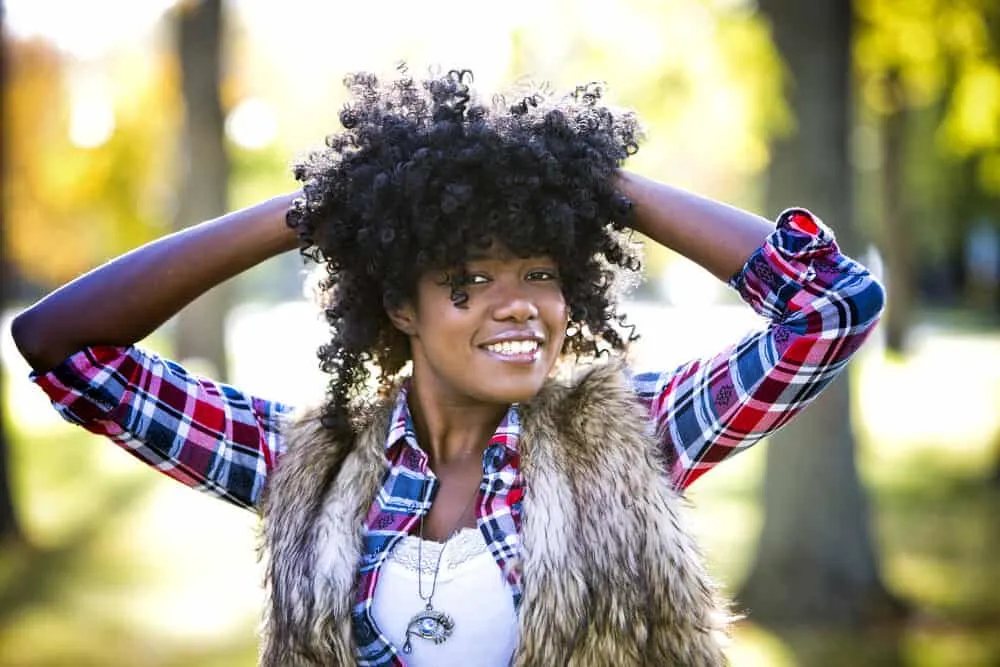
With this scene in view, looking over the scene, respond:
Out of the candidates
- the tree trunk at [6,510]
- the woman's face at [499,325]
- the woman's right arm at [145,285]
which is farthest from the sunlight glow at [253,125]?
the woman's face at [499,325]

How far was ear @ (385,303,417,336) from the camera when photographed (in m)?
2.60

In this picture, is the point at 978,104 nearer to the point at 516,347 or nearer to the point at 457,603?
the point at 516,347

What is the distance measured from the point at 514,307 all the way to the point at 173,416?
32.3 inches

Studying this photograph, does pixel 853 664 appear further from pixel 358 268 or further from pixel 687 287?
pixel 687 287

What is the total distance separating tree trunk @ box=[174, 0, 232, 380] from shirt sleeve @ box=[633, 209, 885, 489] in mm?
13303

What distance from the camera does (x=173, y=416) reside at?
8.40 feet

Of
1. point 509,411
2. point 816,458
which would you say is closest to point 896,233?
point 816,458

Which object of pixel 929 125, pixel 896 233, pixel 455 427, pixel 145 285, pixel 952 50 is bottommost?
pixel 455 427

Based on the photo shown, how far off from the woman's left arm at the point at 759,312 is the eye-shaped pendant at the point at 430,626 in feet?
1.88

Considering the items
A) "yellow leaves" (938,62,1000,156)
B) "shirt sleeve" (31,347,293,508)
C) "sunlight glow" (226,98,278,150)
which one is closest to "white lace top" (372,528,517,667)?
"shirt sleeve" (31,347,293,508)

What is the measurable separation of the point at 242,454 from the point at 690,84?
7.02 metres

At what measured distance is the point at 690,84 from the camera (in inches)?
352

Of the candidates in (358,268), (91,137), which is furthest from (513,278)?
(91,137)

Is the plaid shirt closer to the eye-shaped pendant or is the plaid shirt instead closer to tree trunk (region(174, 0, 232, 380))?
the eye-shaped pendant
